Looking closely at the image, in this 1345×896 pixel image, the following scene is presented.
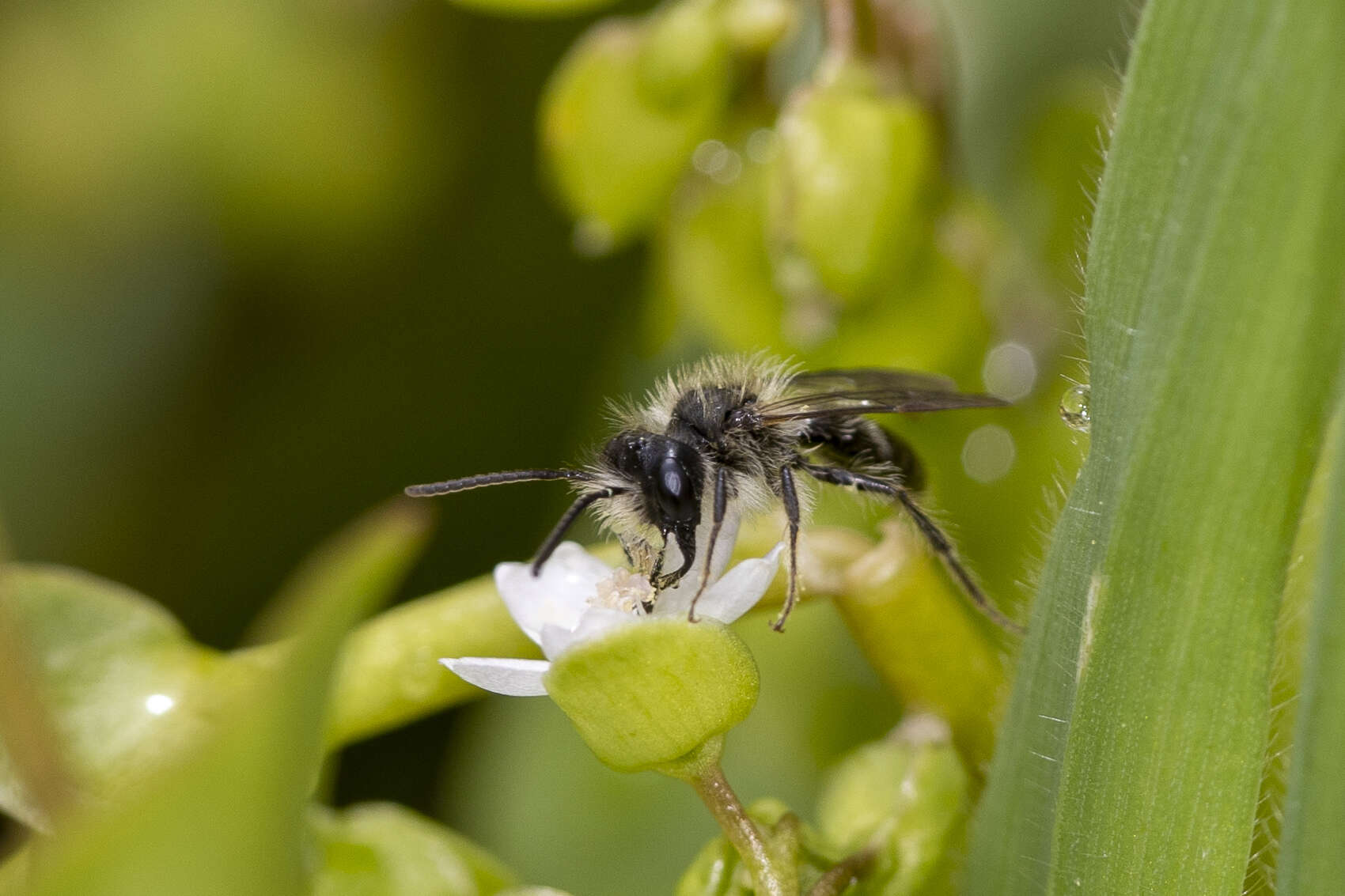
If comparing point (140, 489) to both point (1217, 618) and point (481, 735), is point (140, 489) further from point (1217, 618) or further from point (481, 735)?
point (1217, 618)

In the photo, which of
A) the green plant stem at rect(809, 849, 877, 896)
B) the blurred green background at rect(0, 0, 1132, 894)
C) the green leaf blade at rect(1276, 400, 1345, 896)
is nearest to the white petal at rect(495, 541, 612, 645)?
the green plant stem at rect(809, 849, 877, 896)

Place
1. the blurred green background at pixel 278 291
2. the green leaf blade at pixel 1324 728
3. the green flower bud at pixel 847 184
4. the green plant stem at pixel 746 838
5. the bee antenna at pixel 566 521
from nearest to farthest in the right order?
the green leaf blade at pixel 1324 728
the green plant stem at pixel 746 838
the bee antenna at pixel 566 521
the green flower bud at pixel 847 184
the blurred green background at pixel 278 291

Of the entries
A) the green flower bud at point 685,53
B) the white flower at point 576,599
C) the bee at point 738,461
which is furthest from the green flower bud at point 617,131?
the white flower at point 576,599

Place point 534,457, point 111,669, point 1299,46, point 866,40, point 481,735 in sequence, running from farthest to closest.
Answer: point 534,457
point 481,735
point 866,40
point 111,669
point 1299,46

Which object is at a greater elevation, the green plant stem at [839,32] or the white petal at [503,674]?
the green plant stem at [839,32]

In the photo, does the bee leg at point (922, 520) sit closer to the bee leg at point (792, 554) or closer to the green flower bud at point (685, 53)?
the bee leg at point (792, 554)

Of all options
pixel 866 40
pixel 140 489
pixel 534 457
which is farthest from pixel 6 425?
pixel 866 40

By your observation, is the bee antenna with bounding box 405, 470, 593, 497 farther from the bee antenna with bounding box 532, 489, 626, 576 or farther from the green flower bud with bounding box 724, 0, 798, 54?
the green flower bud with bounding box 724, 0, 798, 54
